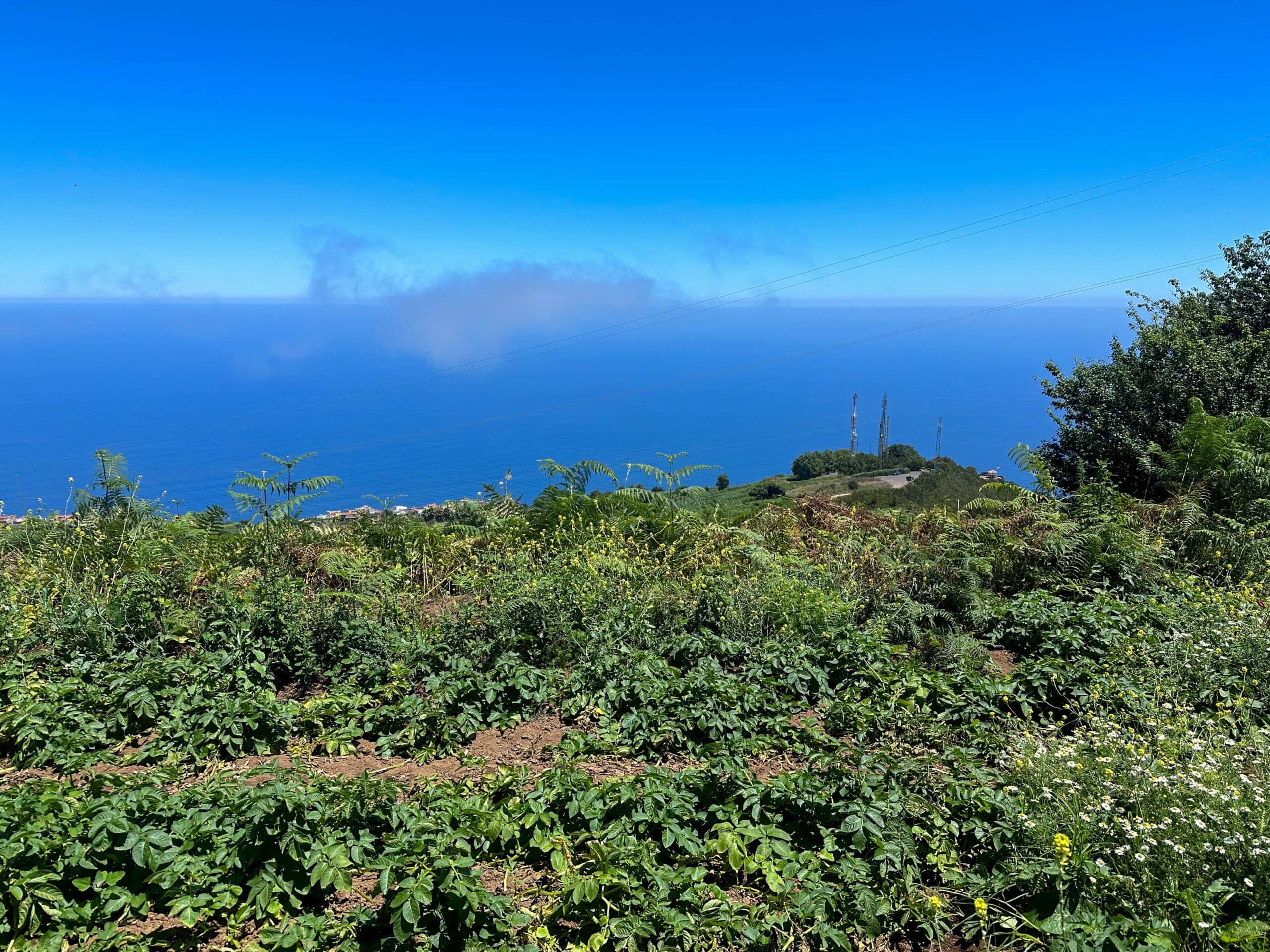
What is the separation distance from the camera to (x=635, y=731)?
466 cm

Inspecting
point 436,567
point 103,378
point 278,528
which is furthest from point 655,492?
point 103,378

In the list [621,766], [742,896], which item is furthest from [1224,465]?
[742,896]

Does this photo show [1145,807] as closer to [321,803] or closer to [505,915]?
[505,915]

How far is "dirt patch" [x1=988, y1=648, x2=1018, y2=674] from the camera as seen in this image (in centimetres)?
595

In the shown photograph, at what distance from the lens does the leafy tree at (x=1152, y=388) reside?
12.3 m

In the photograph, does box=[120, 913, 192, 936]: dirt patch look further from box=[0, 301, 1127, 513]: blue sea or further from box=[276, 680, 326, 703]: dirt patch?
box=[0, 301, 1127, 513]: blue sea

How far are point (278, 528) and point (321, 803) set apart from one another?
17.7 ft

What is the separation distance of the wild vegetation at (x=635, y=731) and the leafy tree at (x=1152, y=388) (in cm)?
426

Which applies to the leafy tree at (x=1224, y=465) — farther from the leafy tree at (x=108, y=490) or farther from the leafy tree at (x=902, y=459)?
the leafy tree at (x=902, y=459)

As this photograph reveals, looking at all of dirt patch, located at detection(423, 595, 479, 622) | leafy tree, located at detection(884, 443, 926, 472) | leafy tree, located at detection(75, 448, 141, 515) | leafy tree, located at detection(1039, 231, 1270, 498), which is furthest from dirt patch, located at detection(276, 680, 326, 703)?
leafy tree, located at detection(884, 443, 926, 472)

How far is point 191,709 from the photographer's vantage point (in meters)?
4.73

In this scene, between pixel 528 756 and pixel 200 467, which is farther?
pixel 200 467

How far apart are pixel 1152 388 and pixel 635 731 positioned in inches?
498

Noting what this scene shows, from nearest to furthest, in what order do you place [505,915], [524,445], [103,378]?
[505,915] < [524,445] < [103,378]
